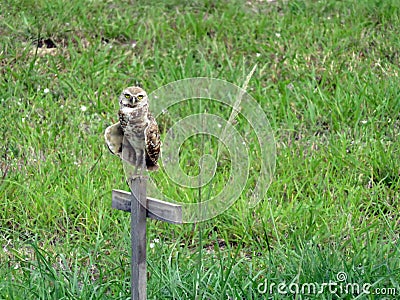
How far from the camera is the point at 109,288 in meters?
3.31

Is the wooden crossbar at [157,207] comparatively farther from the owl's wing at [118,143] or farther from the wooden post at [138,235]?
the owl's wing at [118,143]

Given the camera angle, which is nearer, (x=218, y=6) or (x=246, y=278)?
(x=246, y=278)

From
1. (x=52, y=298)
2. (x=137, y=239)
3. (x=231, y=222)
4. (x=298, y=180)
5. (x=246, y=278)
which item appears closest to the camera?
(x=137, y=239)

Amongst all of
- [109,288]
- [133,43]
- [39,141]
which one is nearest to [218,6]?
[133,43]

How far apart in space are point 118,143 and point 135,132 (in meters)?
0.17

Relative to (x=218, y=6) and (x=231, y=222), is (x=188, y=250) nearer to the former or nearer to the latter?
(x=231, y=222)

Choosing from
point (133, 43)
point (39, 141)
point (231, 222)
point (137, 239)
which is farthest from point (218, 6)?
point (137, 239)

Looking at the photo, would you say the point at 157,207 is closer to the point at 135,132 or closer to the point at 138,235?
the point at 138,235

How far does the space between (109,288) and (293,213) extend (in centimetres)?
114

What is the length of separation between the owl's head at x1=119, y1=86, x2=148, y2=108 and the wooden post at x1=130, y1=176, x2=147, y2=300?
29 cm

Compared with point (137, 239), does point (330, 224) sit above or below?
below

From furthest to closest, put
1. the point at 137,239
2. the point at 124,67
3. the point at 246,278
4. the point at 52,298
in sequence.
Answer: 1. the point at 124,67
2. the point at 246,278
3. the point at 52,298
4. the point at 137,239

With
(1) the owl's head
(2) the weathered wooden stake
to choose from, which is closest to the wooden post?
(2) the weathered wooden stake

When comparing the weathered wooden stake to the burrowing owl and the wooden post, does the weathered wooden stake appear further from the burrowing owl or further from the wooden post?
the burrowing owl
